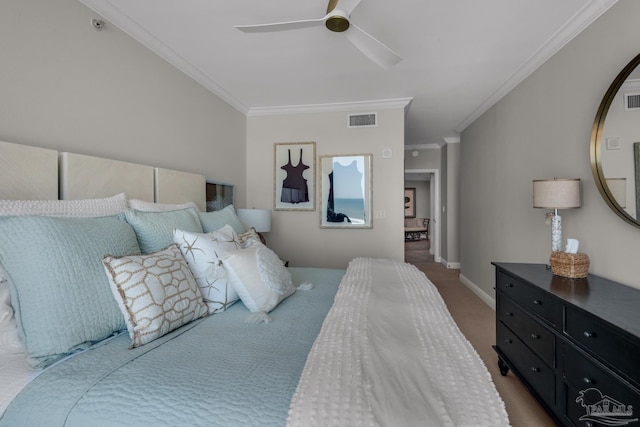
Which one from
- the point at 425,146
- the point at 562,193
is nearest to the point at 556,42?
the point at 562,193

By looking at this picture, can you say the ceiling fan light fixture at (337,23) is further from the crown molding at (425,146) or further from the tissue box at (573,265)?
the crown molding at (425,146)

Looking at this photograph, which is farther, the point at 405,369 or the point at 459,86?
the point at 459,86

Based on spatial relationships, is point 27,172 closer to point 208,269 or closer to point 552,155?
point 208,269

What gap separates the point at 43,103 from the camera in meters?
1.50

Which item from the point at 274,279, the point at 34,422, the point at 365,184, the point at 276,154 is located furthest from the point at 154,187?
the point at 365,184

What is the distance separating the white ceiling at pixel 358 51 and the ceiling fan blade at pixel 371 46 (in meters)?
0.24

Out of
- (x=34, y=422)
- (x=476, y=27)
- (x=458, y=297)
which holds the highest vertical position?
(x=476, y=27)

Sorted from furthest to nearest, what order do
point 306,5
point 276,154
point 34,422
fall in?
point 276,154
point 306,5
point 34,422

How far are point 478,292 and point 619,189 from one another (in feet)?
8.52

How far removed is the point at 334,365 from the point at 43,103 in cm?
196

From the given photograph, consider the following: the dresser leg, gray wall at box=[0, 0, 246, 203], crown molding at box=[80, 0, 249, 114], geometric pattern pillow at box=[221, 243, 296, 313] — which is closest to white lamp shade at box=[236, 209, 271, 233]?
gray wall at box=[0, 0, 246, 203]

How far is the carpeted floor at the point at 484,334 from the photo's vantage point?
171cm

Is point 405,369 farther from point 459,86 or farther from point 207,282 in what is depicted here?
point 459,86

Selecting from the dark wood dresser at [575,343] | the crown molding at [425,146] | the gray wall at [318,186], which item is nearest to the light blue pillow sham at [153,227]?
the dark wood dresser at [575,343]
